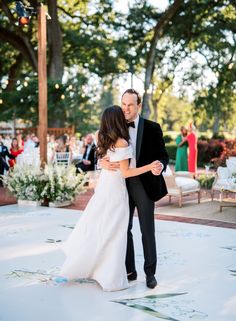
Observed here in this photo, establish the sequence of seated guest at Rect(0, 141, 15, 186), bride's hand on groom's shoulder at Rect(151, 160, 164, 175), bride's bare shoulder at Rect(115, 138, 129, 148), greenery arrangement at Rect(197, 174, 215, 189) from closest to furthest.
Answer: bride's hand on groom's shoulder at Rect(151, 160, 164, 175) → bride's bare shoulder at Rect(115, 138, 129, 148) → greenery arrangement at Rect(197, 174, 215, 189) → seated guest at Rect(0, 141, 15, 186)

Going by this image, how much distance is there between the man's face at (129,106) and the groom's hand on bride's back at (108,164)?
420 millimetres

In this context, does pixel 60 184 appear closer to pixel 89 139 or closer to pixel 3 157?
pixel 89 139

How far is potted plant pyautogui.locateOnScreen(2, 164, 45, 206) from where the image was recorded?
931cm

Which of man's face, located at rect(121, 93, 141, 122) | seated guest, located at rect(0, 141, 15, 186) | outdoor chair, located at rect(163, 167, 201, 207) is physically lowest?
outdoor chair, located at rect(163, 167, 201, 207)

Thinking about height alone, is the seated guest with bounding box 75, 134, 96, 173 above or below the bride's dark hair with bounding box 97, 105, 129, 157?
below

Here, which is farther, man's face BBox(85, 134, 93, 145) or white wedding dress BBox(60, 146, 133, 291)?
man's face BBox(85, 134, 93, 145)

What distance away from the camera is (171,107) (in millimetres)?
84750

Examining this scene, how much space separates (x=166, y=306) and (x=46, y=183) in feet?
18.7

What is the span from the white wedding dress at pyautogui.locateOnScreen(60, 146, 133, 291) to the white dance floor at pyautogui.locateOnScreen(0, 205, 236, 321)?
15cm

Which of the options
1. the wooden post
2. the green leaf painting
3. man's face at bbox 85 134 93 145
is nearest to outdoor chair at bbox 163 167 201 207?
the wooden post

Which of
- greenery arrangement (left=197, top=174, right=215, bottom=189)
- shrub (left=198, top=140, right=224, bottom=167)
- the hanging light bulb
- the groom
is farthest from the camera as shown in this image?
shrub (left=198, top=140, right=224, bottom=167)

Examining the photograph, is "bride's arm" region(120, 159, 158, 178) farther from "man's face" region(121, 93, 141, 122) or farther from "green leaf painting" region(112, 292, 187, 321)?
"green leaf painting" region(112, 292, 187, 321)

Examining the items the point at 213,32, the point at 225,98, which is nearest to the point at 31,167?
the point at 213,32

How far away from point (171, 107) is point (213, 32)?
2380 inches
